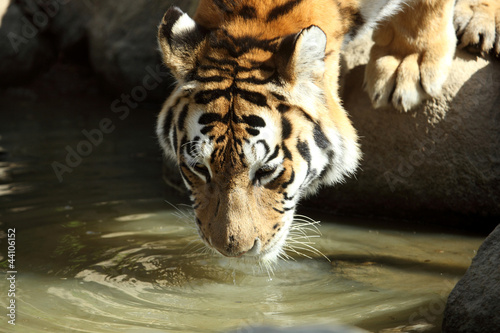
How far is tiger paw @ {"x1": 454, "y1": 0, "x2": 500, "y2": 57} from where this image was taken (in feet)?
12.7

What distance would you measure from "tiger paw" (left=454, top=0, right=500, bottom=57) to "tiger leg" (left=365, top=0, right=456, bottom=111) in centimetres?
19

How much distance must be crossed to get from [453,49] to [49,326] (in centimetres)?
261

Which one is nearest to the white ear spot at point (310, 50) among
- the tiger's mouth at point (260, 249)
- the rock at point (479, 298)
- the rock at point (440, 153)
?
the tiger's mouth at point (260, 249)

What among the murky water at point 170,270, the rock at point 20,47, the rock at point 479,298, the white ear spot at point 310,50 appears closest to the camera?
the rock at point 479,298

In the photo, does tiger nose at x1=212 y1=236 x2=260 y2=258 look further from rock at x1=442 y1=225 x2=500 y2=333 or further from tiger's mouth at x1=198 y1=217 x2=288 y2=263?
rock at x1=442 y1=225 x2=500 y2=333

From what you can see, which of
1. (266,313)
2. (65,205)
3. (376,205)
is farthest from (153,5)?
(266,313)

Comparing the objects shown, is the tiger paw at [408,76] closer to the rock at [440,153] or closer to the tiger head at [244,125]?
the rock at [440,153]

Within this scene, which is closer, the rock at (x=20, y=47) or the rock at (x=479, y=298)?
the rock at (x=479, y=298)

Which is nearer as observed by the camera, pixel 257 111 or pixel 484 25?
pixel 257 111

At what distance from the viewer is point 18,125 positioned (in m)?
6.86

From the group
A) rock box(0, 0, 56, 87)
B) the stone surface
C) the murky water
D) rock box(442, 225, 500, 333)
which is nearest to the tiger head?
the murky water

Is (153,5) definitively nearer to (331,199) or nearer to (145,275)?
(331,199)

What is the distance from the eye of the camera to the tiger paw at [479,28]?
3.87 meters

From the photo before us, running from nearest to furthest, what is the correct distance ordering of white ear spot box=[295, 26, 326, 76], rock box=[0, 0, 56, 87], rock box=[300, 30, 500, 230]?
white ear spot box=[295, 26, 326, 76], rock box=[300, 30, 500, 230], rock box=[0, 0, 56, 87]
